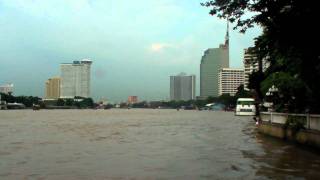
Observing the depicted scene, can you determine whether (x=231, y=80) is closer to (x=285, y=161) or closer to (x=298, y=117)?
(x=298, y=117)

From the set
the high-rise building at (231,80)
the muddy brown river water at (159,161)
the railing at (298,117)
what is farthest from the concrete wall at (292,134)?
the high-rise building at (231,80)

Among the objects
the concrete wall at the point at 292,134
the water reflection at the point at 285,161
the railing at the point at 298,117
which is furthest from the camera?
the railing at the point at 298,117

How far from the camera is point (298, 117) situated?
26.5 meters

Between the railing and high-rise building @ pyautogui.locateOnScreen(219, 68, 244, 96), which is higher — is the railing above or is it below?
below

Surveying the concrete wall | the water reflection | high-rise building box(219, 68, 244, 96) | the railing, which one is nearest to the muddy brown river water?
the water reflection

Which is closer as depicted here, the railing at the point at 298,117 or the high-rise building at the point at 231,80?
the railing at the point at 298,117

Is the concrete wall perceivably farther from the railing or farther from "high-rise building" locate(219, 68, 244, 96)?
"high-rise building" locate(219, 68, 244, 96)

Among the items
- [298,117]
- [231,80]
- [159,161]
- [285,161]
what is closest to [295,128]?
[298,117]

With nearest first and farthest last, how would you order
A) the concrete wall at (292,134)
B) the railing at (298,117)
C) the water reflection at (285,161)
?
1. the water reflection at (285,161)
2. the concrete wall at (292,134)
3. the railing at (298,117)

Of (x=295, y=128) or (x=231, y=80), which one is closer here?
(x=295, y=128)

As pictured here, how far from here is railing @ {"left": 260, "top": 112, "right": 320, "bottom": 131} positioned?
914 inches

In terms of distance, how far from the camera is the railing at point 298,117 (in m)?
23.2

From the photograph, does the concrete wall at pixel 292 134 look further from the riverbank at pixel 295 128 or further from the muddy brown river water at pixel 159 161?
the muddy brown river water at pixel 159 161

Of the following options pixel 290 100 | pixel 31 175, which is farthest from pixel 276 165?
pixel 290 100
